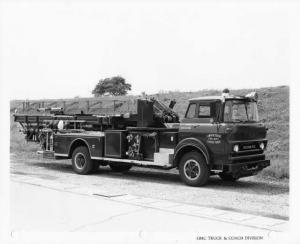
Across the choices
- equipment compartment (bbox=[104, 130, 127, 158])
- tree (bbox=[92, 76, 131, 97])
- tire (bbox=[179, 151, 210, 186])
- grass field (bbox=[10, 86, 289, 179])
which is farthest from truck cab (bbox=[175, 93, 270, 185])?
tree (bbox=[92, 76, 131, 97])

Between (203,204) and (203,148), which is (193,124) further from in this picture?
(203,204)

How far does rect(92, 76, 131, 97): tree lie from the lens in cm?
3964

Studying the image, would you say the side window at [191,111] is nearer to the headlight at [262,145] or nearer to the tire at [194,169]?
the tire at [194,169]

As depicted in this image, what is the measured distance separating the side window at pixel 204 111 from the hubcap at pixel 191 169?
3.74 ft

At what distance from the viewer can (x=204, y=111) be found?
1212 centimetres

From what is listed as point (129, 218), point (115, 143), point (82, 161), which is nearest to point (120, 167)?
point (82, 161)

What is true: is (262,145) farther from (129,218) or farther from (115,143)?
(129,218)

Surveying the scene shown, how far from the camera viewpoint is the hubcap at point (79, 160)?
49.8 feet

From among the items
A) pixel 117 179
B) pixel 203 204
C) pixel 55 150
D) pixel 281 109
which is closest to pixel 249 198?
pixel 203 204

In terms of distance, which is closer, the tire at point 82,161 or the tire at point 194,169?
the tire at point 194,169

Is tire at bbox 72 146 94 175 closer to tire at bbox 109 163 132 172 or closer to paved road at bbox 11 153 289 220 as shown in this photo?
paved road at bbox 11 153 289 220

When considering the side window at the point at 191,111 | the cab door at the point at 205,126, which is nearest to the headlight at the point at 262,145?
the cab door at the point at 205,126

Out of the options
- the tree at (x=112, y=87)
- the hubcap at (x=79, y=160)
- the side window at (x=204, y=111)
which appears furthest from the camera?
the tree at (x=112, y=87)

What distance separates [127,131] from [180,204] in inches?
187
